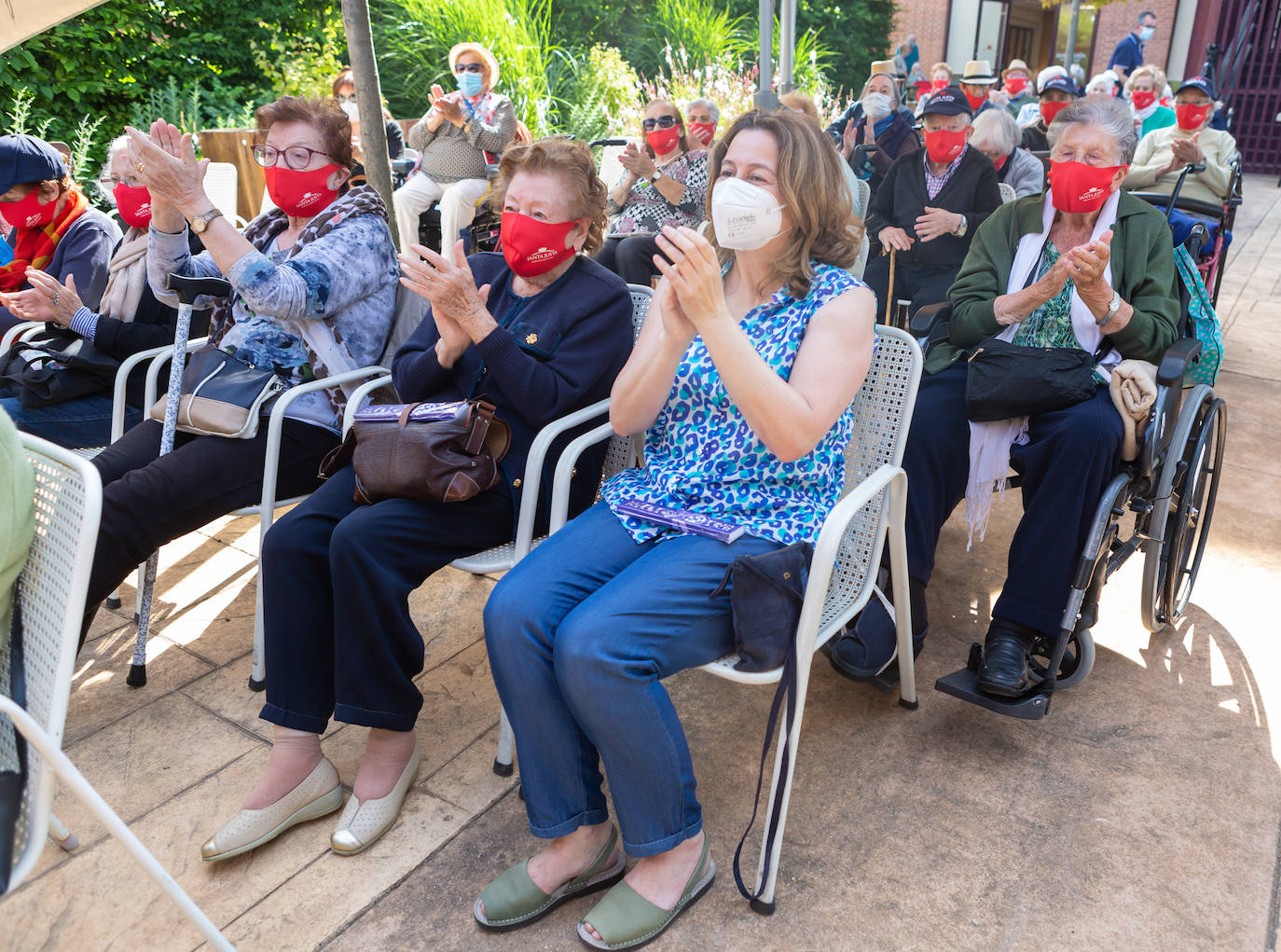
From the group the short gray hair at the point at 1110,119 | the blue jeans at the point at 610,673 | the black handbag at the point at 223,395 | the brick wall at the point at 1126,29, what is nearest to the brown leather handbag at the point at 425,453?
the blue jeans at the point at 610,673

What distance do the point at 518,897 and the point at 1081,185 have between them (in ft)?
7.03

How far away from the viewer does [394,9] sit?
1062 centimetres

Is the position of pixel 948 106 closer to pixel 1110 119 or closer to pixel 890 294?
pixel 890 294

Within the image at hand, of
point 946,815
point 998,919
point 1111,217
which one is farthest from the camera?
point 1111,217

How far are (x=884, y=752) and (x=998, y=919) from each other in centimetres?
51

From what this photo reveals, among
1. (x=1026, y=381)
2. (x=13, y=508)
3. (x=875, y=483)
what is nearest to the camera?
(x=13, y=508)

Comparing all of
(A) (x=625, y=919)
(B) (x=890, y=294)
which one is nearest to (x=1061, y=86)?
(B) (x=890, y=294)

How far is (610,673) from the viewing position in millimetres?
1677

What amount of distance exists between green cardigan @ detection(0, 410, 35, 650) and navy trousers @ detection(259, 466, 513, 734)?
61cm

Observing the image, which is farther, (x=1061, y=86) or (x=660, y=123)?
(x=1061, y=86)

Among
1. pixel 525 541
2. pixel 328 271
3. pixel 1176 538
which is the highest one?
pixel 328 271

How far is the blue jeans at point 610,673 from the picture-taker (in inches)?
66.9

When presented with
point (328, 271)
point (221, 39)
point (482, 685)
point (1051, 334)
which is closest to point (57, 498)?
point (328, 271)

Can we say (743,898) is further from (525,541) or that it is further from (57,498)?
(57,498)
